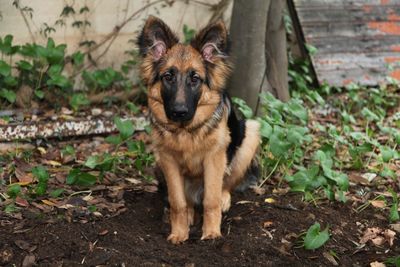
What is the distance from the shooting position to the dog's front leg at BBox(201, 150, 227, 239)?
515cm

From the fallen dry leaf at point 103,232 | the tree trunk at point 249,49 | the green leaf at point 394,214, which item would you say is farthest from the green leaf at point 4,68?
the green leaf at point 394,214

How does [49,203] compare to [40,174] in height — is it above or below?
below

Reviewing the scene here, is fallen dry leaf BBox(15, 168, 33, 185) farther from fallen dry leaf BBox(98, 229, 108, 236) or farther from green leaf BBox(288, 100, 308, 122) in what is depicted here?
green leaf BBox(288, 100, 308, 122)

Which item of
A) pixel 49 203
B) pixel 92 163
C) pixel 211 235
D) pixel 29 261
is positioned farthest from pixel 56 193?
pixel 211 235

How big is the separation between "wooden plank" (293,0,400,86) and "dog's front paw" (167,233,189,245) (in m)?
4.20

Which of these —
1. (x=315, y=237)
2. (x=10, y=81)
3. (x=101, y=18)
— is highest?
(x=101, y=18)

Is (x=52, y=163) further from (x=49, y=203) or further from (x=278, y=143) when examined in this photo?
(x=278, y=143)

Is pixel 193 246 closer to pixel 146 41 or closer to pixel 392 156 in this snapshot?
pixel 146 41

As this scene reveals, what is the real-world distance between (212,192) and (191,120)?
0.58 metres

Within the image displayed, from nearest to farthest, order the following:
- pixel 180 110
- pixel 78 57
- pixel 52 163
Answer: pixel 180 110 < pixel 52 163 < pixel 78 57

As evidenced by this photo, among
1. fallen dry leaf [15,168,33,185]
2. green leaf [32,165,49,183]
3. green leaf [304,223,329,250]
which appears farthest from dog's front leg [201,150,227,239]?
fallen dry leaf [15,168,33,185]

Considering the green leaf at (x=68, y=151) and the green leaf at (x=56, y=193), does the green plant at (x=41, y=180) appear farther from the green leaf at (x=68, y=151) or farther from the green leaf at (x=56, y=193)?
the green leaf at (x=68, y=151)

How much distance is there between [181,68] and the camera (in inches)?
196

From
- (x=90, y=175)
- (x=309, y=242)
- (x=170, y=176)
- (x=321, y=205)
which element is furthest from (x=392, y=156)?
(x=90, y=175)
